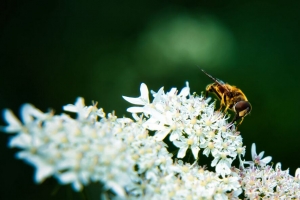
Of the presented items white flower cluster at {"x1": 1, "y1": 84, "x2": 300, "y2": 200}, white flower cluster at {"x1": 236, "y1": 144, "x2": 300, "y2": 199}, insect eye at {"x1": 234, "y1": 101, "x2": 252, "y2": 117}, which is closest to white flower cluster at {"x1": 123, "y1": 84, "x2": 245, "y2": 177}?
white flower cluster at {"x1": 1, "y1": 84, "x2": 300, "y2": 200}

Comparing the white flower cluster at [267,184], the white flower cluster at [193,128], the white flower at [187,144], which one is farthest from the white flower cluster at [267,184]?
the white flower at [187,144]

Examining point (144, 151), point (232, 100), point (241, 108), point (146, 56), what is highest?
point (146, 56)

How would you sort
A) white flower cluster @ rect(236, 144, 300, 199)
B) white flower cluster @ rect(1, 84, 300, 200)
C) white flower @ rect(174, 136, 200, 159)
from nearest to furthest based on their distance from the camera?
white flower cluster @ rect(1, 84, 300, 200) → white flower @ rect(174, 136, 200, 159) → white flower cluster @ rect(236, 144, 300, 199)

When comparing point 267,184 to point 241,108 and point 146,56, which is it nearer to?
point 241,108

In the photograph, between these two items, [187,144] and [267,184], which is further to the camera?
[267,184]

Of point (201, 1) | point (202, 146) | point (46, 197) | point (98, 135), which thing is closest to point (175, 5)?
point (201, 1)

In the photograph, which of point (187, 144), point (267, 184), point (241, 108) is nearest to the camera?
point (187, 144)

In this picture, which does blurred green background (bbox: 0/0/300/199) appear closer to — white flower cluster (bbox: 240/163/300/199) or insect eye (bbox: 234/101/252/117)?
insect eye (bbox: 234/101/252/117)

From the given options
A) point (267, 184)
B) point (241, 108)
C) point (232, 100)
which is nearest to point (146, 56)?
point (232, 100)

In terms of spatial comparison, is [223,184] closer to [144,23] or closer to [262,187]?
[262,187]
